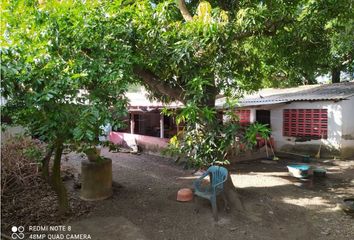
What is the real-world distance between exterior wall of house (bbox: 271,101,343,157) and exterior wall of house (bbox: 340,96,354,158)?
0.52 feet

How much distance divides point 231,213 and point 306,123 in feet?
30.4

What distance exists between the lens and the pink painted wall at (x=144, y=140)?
13820mm

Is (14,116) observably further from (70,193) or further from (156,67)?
(70,193)

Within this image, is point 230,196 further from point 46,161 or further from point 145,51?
point 46,161

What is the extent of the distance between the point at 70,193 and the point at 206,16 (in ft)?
18.7

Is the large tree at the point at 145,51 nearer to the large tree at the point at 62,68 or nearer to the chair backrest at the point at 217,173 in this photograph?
the large tree at the point at 62,68

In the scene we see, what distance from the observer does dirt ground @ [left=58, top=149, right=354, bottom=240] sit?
567 cm

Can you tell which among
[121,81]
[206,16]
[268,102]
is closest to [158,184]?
[121,81]

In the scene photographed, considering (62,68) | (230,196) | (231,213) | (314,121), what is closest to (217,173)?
(230,196)

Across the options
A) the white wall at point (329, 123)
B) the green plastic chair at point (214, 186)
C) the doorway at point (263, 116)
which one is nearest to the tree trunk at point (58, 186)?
the green plastic chair at point (214, 186)

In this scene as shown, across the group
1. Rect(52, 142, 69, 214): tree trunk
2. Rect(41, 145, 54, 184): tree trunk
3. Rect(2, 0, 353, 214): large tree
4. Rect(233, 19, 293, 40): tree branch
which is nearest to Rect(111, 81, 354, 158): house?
Rect(233, 19, 293, 40): tree branch

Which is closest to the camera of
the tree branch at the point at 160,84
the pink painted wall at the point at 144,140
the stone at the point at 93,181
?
the tree branch at the point at 160,84

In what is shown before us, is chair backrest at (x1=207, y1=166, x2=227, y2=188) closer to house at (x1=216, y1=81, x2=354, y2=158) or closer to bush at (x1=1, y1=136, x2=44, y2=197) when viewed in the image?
bush at (x1=1, y1=136, x2=44, y2=197)

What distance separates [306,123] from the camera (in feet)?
46.4
